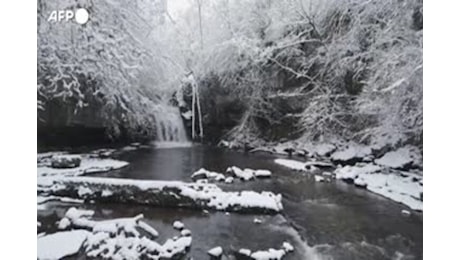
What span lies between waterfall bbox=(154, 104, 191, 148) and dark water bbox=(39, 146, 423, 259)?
3.6 inches

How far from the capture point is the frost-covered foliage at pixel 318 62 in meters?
1.33

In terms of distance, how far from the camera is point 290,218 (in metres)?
1.41

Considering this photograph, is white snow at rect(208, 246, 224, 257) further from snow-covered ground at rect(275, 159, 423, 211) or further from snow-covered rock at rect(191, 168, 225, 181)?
snow-covered ground at rect(275, 159, 423, 211)

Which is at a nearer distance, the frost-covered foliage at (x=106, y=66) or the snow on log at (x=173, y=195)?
the frost-covered foliage at (x=106, y=66)

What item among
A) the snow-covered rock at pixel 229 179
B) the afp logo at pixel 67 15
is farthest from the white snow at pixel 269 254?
the afp logo at pixel 67 15

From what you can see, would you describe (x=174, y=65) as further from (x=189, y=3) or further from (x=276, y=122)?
(x=276, y=122)

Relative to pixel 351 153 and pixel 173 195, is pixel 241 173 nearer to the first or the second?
pixel 173 195

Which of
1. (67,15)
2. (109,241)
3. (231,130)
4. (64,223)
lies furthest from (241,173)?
(67,15)

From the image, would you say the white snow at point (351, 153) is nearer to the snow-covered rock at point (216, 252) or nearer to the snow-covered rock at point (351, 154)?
the snow-covered rock at point (351, 154)

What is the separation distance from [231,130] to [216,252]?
829mm

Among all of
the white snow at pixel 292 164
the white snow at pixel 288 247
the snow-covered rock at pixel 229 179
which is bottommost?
the white snow at pixel 288 247

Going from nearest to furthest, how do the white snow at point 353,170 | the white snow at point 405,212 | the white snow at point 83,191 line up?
1. the white snow at point 405,212
2. the white snow at point 83,191
3. the white snow at point 353,170

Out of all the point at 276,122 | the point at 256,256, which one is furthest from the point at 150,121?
the point at 256,256

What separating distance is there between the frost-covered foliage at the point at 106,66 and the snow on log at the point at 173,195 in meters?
0.29
